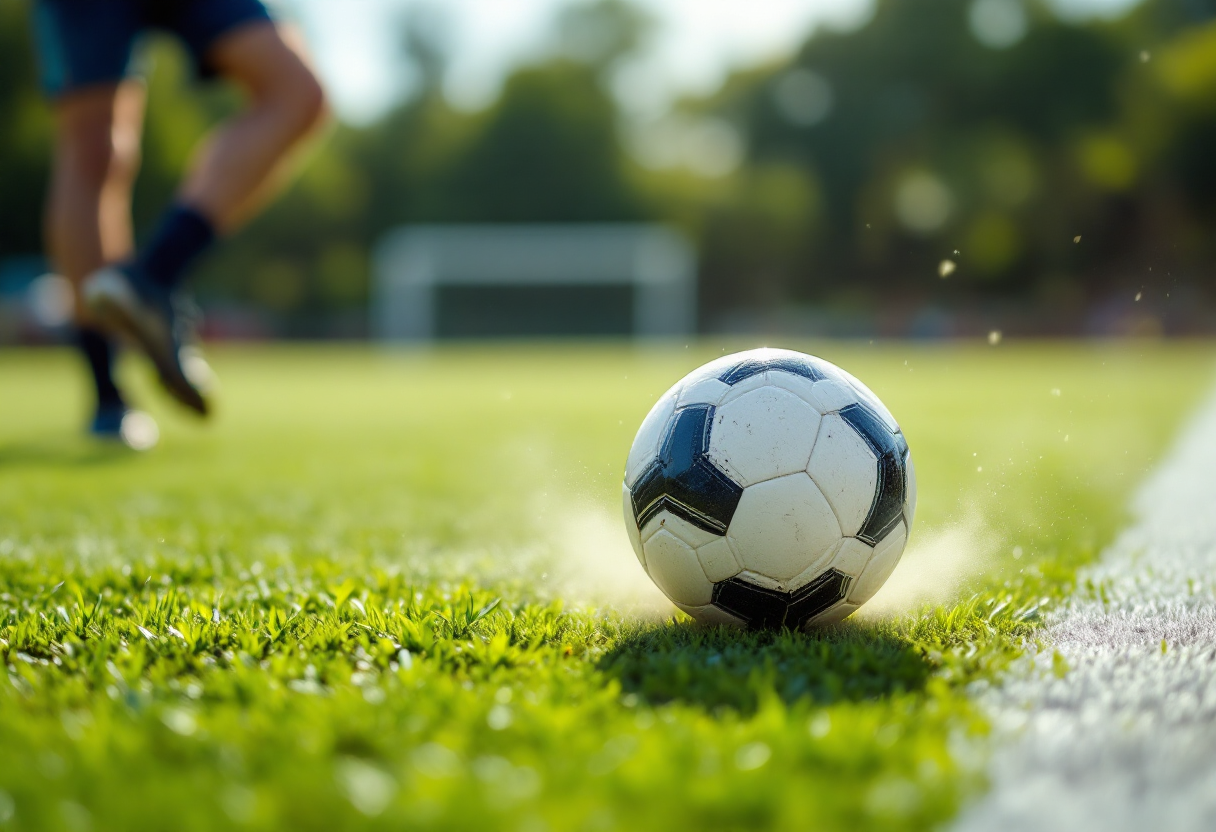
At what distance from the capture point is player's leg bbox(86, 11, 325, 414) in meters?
3.81

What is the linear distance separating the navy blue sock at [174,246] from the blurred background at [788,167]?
34.7 m

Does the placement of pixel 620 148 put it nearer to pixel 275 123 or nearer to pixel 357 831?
pixel 275 123

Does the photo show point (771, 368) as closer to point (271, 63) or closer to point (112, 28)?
point (271, 63)

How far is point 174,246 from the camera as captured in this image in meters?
3.92

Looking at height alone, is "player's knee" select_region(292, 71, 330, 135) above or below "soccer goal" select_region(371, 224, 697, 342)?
below

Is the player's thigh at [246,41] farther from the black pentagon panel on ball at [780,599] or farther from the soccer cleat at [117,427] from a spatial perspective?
the black pentagon panel on ball at [780,599]

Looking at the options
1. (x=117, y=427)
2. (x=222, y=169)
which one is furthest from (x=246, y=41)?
(x=117, y=427)

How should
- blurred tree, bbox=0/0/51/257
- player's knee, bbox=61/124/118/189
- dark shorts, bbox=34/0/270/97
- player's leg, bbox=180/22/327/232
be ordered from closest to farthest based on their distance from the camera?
player's leg, bbox=180/22/327/232 → dark shorts, bbox=34/0/270/97 → player's knee, bbox=61/124/118/189 → blurred tree, bbox=0/0/51/257

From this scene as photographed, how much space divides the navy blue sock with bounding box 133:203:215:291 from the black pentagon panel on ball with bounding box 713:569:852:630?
2.80 metres

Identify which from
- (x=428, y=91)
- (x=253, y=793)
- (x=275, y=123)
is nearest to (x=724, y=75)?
(x=428, y=91)

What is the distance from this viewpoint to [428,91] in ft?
159

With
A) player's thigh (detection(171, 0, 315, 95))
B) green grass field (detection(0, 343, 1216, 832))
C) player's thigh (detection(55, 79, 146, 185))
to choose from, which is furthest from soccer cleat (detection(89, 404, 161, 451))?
player's thigh (detection(171, 0, 315, 95))

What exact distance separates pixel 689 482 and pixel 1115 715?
804 millimetres

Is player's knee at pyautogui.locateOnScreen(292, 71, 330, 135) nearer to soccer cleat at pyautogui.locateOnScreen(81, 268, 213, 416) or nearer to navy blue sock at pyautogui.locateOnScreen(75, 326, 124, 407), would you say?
soccer cleat at pyautogui.locateOnScreen(81, 268, 213, 416)
